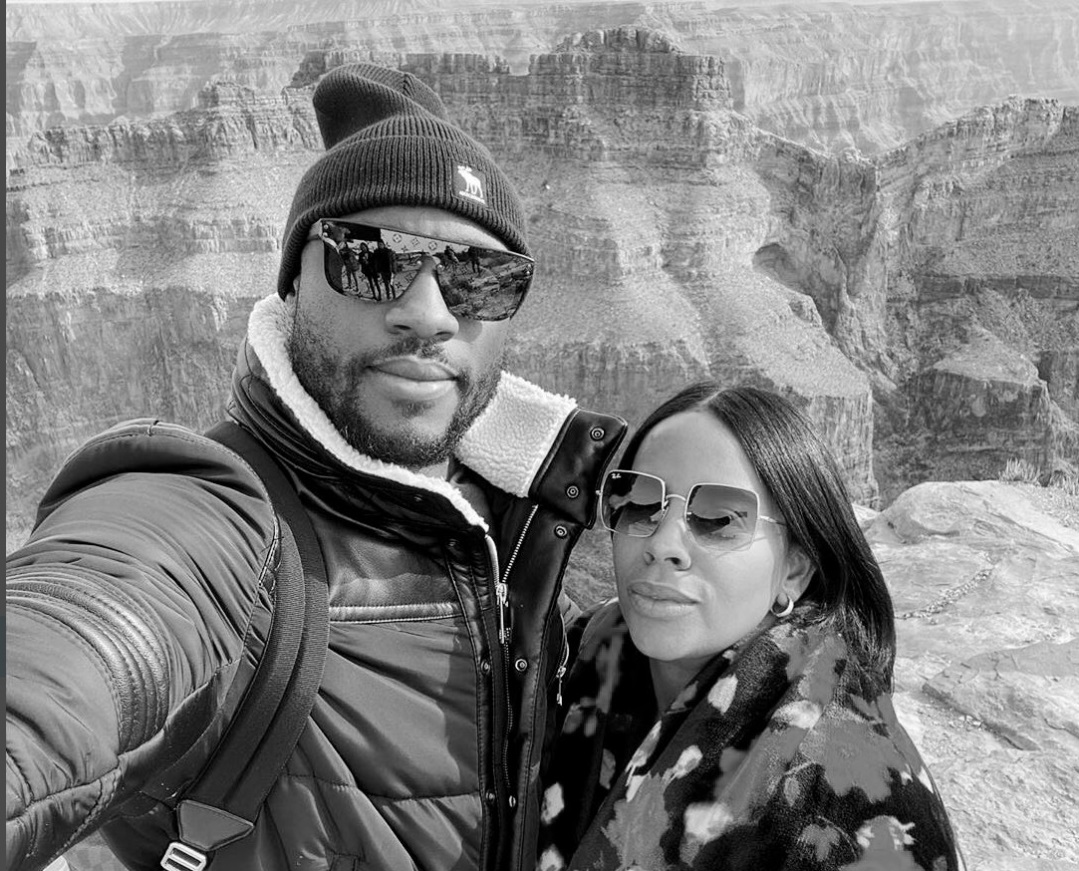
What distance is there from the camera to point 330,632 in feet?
5.98

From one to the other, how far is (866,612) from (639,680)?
1.87ft

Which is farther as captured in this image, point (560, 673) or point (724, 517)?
point (560, 673)

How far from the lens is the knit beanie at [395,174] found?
2107 mm

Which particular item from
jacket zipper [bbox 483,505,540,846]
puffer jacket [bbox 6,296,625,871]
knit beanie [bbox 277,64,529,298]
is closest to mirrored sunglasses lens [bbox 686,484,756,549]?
puffer jacket [bbox 6,296,625,871]

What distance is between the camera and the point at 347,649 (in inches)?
71.9

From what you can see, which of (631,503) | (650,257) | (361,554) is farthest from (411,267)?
(650,257)

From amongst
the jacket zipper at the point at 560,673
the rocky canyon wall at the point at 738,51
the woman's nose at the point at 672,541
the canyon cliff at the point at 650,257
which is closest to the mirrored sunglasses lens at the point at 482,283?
the woman's nose at the point at 672,541

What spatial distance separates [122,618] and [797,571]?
4.80 feet

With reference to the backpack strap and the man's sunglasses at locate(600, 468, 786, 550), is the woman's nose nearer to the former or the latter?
the man's sunglasses at locate(600, 468, 786, 550)

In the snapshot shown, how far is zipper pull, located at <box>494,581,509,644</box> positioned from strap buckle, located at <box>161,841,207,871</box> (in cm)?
73

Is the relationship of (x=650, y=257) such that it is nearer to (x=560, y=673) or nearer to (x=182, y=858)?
(x=560, y=673)

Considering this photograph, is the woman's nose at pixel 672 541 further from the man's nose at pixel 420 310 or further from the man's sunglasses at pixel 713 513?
the man's nose at pixel 420 310

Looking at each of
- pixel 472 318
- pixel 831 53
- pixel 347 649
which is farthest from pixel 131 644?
pixel 831 53

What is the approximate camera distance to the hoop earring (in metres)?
2.11
